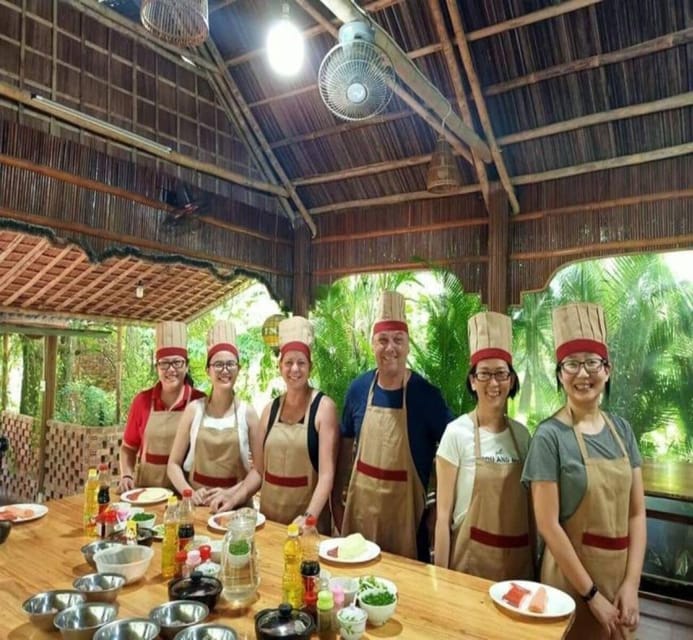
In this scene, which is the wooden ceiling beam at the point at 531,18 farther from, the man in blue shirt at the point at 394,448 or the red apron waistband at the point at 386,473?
the red apron waistband at the point at 386,473

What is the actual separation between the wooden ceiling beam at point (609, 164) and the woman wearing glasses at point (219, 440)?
326 cm

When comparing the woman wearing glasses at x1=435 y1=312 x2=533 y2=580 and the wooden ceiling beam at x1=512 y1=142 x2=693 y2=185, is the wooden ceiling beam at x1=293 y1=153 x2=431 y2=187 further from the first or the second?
the woman wearing glasses at x1=435 y1=312 x2=533 y2=580

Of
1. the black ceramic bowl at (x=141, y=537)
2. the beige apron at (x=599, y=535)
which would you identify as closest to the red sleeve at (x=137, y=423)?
the black ceramic bowl at (x=141, y=537)

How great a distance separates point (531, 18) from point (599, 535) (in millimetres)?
3711

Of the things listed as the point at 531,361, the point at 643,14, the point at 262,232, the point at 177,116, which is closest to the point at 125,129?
the point at 177,116

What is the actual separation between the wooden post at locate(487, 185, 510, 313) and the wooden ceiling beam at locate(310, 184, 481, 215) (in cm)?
28

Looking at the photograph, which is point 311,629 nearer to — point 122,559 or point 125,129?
point 122,559

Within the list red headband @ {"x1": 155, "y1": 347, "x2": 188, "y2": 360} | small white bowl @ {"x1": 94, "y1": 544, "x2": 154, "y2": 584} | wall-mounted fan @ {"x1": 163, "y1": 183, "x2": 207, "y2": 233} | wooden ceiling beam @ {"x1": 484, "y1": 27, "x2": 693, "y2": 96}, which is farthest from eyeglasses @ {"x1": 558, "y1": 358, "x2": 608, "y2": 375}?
wall-mounted fan @ {"x1": 163, "y1": 183, "x2": 207, "y2": 233}

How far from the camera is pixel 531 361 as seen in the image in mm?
7645

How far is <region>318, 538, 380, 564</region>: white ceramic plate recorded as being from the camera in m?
2.15

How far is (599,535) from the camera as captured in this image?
212cm

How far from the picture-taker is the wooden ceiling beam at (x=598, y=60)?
3869mm

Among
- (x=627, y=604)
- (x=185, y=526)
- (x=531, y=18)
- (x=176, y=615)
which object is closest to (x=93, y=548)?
(x=185, y=526)

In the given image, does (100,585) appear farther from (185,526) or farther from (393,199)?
(393,199)
